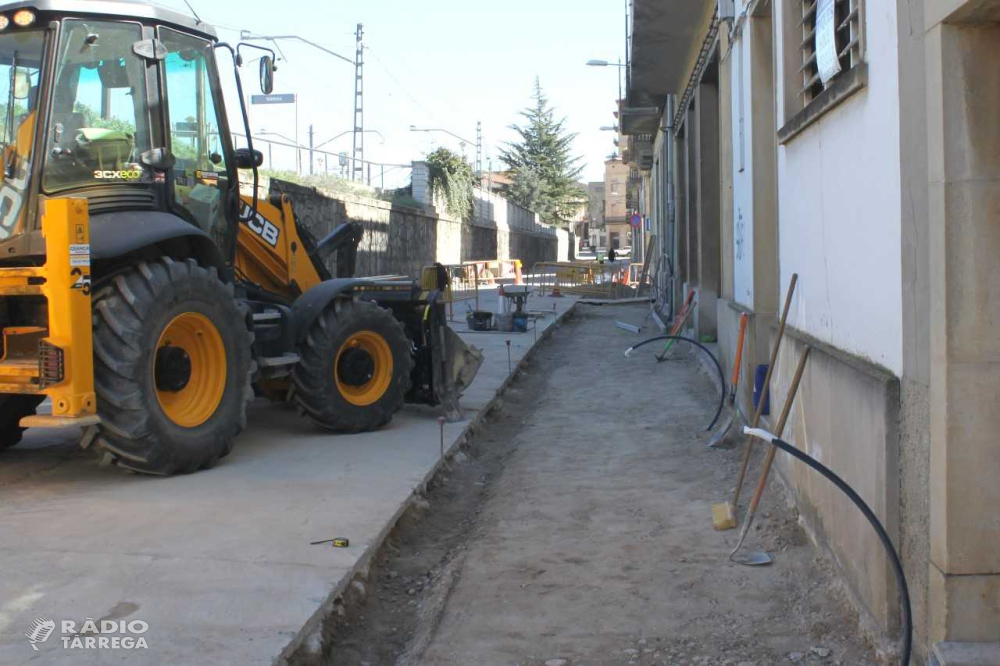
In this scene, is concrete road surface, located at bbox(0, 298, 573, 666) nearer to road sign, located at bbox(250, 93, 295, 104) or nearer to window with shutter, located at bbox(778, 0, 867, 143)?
window with shutter, located at bbox(778, 0, 867, 143)

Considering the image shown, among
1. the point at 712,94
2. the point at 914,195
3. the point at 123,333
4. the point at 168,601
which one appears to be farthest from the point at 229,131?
the point at 712,94

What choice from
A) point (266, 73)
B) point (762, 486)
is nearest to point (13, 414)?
point (266, 73)

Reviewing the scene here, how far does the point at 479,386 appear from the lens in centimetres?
1050

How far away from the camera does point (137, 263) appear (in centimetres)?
618

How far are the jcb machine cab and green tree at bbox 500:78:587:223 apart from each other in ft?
219

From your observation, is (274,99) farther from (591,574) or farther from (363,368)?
(591,574)

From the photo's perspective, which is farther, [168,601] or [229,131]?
[229,131]

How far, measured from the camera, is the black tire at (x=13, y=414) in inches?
271

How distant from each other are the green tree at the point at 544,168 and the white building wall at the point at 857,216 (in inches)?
2707

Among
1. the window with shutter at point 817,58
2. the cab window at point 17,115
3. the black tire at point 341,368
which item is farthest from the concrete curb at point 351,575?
the window with shutter at point 817,58

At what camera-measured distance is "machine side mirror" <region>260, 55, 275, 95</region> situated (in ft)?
22.8

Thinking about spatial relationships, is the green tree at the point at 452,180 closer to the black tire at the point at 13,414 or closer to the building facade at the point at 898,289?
the black tire at the point at 13,414

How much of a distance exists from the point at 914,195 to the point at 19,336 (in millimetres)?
4983

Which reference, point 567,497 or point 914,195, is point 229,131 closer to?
point 567,497
